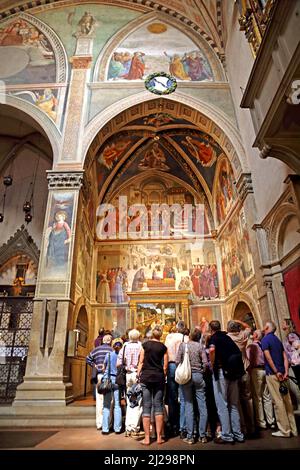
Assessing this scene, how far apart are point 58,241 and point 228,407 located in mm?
6323

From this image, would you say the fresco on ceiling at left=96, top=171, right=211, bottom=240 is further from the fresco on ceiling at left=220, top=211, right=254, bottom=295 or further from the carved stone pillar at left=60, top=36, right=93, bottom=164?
the carved stone pillar at left=60, top=36, right=93, bottom=164

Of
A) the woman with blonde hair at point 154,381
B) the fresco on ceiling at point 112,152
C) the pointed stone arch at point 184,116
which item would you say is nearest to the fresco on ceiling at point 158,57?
the pointed stone arch at point 184,116

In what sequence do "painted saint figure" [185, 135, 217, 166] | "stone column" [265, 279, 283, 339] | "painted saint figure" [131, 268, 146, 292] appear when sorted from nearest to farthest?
"stone column" [265, 279, 283, 339] < "painted saint figure" [185, 135, 217, 166] < "painted saint figure" [131, 268, 146, 292]

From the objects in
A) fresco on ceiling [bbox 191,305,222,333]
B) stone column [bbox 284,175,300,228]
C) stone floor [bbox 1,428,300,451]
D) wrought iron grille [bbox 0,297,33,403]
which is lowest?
stone floor [bbox 1,428,300,451]

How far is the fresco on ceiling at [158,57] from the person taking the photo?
12281 mm

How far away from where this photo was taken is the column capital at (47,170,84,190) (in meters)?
9.64

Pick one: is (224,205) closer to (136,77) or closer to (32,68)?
(136,77)

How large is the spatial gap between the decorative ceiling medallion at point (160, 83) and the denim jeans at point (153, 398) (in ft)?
33.4

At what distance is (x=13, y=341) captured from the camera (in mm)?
10930

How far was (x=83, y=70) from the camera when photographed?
11766 millimetres

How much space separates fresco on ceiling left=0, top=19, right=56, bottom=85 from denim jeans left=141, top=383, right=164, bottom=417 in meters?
11.3

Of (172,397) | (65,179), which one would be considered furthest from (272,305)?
(65,179)

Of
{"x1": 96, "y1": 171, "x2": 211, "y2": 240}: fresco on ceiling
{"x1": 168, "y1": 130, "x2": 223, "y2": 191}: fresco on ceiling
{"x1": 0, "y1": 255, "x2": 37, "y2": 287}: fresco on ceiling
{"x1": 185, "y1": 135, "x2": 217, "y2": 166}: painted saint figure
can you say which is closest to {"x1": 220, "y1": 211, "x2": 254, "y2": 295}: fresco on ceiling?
{"x1": 96, "y1": 171, "x2": 211, "y2": 240}: fresco on ceiling

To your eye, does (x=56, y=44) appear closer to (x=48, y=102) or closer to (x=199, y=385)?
(x=48, y=102)
